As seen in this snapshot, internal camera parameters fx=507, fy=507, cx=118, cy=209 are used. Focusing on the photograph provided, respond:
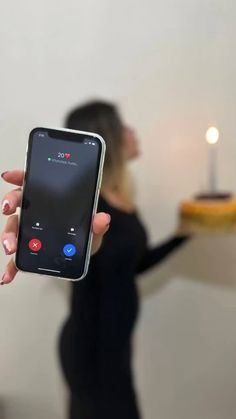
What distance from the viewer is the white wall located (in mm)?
728

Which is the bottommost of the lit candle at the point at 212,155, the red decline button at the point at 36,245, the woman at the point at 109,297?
the woman at the point at 109,297

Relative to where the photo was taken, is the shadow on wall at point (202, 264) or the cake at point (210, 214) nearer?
the cake at point (210, 214)

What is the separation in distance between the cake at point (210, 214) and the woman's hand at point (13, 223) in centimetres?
29

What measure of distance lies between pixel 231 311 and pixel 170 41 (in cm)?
44

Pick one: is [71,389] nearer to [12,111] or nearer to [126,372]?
[126,372]

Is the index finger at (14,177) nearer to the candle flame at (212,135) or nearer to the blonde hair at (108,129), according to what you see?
the blonde hair at (108,129)

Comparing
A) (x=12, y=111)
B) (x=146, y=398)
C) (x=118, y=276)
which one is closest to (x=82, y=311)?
(x=118, y=276)

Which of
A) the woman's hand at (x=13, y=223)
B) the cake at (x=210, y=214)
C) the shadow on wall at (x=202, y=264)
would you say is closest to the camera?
the woman's hand at (x=13, y=223)

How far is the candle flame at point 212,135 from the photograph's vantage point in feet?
2.56

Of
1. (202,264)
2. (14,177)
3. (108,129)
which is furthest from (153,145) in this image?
(14,177)

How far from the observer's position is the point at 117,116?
75 centimetres

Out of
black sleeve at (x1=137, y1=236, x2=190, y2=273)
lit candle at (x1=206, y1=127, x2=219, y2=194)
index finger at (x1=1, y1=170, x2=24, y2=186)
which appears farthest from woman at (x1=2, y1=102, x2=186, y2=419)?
index finger at (x1=1, y1=170, x2=24, y2=186)

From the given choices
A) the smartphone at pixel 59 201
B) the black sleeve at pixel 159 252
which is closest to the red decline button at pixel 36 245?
the smartphone at pixel 59 201

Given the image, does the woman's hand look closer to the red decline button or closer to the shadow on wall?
the red decline button
